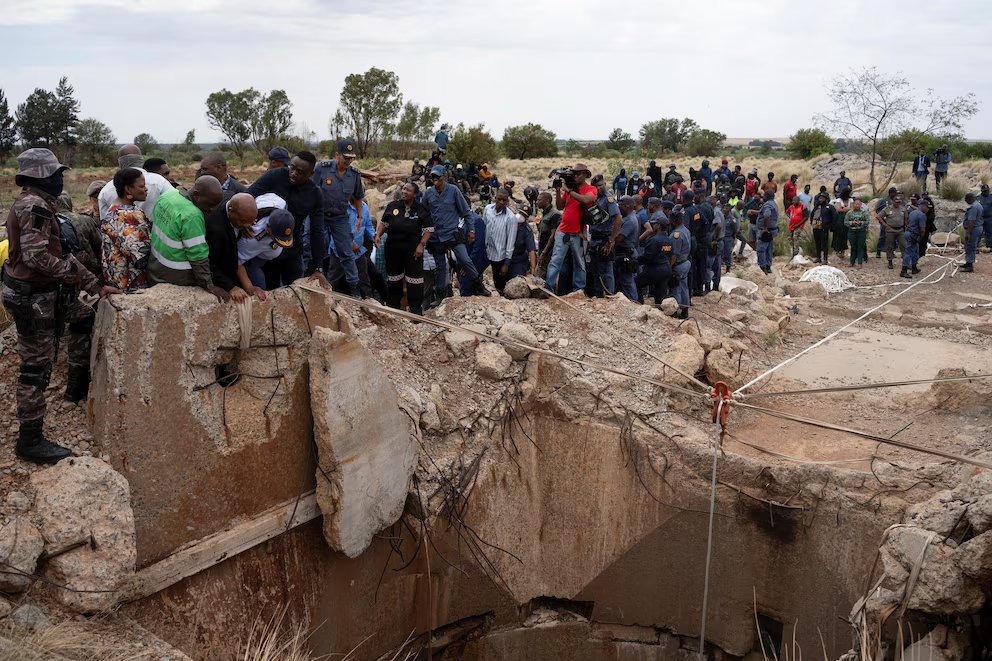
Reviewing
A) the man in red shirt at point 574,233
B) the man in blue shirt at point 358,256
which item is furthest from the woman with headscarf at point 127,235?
the man in red shirt at point 574,233

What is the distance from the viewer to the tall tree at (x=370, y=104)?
3164cm

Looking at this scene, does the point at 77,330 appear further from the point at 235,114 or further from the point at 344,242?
the point at 235,114

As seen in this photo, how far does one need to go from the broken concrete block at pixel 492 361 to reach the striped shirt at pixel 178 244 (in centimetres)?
282

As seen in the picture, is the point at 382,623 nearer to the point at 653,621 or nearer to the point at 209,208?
the point at 653,621

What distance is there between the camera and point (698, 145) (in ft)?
144

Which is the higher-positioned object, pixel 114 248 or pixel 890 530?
pixel 114 248

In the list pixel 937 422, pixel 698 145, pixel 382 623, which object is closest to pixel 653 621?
pixel 382 623

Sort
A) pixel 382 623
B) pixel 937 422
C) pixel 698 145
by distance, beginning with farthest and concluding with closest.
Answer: pixel 698 145, pixel 937 422, pixel 382 623

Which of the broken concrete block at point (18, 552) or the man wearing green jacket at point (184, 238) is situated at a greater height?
the man wearing green jacket at point (184, 238)

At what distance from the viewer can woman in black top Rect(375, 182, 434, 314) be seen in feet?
26.4

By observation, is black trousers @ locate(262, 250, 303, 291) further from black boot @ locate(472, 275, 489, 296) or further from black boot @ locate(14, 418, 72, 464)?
black boot @ locate(472, 275, 489, 296)

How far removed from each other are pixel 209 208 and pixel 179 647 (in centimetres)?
289

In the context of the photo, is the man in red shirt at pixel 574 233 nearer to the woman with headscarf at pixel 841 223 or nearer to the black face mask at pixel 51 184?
the black face mask at pixel 51 184

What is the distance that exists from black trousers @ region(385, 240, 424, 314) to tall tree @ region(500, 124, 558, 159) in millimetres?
Answer: 30818
